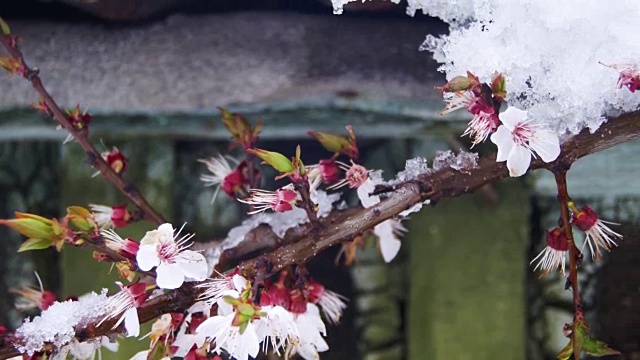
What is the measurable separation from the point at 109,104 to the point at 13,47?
0.44ft

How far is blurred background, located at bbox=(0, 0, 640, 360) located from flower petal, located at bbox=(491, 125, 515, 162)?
177mm

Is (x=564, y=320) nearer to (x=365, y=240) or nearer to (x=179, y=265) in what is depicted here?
(x=365, y=240)

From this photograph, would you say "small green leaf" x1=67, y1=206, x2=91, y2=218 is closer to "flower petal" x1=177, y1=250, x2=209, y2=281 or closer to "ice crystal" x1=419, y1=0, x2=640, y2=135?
"flower petal" x1=177, y1=250, x2=209, y2=281

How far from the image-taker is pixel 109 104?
834mm

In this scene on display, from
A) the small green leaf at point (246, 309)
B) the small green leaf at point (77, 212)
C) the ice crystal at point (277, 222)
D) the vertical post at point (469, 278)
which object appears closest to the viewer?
the small green leaf at point (246, 309)

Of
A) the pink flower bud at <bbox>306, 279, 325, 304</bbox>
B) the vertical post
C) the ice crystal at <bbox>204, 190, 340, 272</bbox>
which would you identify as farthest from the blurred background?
the pink flower bud at <bbox>306, 279, 325, 304</bbox>

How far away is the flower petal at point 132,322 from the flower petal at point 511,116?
41 cm

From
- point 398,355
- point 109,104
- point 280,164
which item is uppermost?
point 109,104

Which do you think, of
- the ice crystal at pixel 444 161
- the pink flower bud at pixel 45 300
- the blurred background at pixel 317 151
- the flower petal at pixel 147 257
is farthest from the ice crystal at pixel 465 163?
the pink flower bud at pixel 45 300

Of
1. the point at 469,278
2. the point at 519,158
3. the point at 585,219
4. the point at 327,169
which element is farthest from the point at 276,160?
the point at 469,278

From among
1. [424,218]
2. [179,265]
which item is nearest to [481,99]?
[179,265]

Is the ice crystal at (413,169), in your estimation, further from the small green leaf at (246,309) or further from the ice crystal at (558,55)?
the small green leaf at (246,309)

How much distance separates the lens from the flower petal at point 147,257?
0.62 meters

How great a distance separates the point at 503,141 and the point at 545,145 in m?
0.04
